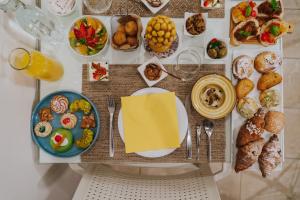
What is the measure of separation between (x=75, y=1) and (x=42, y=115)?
0.39 m

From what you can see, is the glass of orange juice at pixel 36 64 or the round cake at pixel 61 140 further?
the round cake at pixel 61 140

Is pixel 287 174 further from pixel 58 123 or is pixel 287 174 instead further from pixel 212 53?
pixel 58 123

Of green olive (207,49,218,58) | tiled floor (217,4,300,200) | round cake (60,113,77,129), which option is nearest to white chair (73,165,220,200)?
round cake (60,113,77,129)

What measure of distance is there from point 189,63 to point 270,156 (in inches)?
15.6

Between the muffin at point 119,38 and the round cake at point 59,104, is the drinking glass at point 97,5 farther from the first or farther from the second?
the round cake at point 59,104

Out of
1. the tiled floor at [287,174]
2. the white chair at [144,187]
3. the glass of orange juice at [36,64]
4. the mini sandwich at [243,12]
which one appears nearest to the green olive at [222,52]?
the mini sandwich at [243,12]

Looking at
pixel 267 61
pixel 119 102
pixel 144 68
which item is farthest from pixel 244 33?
pixel 119 102

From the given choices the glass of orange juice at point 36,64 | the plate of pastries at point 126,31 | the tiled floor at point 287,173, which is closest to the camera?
the glass of orange juice at point 36,64

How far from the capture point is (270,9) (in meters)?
1.06

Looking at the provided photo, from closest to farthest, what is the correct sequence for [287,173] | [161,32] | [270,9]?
1. [161,32]
2. [270,9]
3. [287,173]

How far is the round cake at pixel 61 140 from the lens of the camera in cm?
105

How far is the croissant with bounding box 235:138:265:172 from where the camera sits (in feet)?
3.39

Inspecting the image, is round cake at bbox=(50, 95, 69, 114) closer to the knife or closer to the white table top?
the white table top

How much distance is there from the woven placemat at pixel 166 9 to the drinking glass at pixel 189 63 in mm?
127
